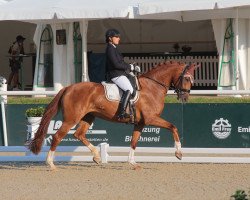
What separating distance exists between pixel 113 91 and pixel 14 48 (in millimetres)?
15426

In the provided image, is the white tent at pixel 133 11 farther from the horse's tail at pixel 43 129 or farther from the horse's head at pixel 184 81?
the horse's tail at pixel 43 129

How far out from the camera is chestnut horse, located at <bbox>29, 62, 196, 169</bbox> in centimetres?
1561

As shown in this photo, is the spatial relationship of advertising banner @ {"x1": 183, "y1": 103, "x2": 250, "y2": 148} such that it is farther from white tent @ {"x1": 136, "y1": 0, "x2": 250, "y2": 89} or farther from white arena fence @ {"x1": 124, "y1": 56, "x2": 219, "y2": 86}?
white arena fence @ {"x1": 124, "y1": 56, "x2": 219, "y2": 86}

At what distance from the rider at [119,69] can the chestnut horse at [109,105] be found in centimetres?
21

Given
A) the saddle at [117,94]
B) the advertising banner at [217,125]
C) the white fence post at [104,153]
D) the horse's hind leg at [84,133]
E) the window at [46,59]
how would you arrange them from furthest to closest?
the window at [46,59] → the advertising banner at [217,125] → the white fence post at [104,153] → the horse's hind leg at [84,133] → the saddle at [117,94]

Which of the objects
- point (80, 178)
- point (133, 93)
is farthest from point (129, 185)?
point (133, 93)

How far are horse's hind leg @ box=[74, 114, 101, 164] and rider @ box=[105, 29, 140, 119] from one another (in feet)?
2.28

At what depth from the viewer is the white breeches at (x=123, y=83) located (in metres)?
15.6

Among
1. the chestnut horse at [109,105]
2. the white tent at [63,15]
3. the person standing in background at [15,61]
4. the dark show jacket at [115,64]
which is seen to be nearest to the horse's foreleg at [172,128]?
the chestnut horse at [109,105]

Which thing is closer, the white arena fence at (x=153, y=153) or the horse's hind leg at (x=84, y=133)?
the horse's hind leg at (x=84, y=133)

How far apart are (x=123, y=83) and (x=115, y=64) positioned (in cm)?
32

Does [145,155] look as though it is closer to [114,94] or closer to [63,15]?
[114,94]

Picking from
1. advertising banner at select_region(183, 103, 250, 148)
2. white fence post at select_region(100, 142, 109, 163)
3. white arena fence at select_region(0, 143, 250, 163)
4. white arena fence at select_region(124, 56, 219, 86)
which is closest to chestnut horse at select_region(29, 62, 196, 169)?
white fence post at select_region(100, 142, 109, 163)

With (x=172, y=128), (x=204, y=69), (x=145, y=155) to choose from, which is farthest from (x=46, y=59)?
(x=172, y=128)
